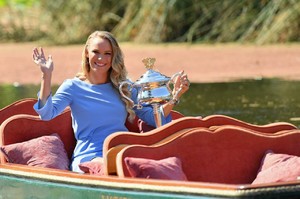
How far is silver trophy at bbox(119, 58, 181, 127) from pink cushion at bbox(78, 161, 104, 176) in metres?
0.62

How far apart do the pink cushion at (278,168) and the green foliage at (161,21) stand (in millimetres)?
11561

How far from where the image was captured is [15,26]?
926 inches

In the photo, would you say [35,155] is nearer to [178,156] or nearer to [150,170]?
[178,156]

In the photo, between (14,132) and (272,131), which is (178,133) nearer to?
(272,131)

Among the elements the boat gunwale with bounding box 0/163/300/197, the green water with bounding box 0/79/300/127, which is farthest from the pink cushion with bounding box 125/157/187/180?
the green water with bounding box 0/79/300/127

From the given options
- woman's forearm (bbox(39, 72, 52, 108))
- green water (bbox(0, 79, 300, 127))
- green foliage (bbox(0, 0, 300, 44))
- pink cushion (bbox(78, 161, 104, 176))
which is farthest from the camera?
green foliage (bbox(0, 0, 300, 44))

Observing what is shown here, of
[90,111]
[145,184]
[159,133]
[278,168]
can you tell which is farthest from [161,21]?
[145,184]

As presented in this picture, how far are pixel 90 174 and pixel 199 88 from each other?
922 cm

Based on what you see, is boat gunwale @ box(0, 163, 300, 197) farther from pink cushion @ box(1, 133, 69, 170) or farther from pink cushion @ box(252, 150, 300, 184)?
pink cushion @ box(252, 150, 300, 184)

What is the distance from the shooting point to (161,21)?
64.6ft

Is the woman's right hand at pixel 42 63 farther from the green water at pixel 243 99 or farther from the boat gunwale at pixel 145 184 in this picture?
the green water at pixel 243 99

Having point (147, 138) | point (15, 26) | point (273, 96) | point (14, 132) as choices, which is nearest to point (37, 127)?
point (14, 132)

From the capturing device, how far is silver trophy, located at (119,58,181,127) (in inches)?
287

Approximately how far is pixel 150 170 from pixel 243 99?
7883 millimetres
